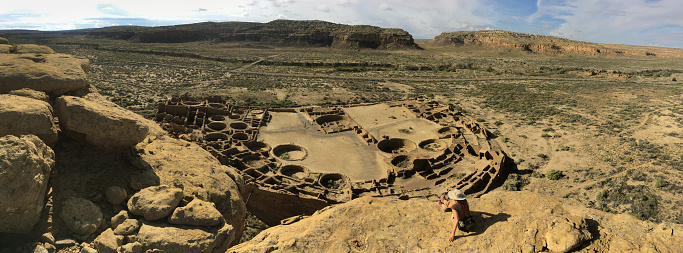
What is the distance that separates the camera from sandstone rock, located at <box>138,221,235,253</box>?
7.42 m

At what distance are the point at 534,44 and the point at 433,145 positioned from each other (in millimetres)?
127570

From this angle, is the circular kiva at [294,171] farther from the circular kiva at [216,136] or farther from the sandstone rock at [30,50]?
the sandstone rock at [30,50]

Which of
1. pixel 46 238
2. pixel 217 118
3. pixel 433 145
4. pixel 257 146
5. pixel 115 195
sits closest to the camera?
pixel 46 238

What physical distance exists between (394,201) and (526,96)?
48.8m

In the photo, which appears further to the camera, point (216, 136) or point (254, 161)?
point (216, 136)

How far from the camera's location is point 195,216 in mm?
8219

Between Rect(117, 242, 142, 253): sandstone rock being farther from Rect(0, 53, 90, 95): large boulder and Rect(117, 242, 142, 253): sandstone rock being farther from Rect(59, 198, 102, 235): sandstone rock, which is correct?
Rect(0, 53, 90, 95): large boulder

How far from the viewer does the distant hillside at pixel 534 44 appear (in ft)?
419

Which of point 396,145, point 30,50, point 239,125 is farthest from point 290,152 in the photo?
point 30,50

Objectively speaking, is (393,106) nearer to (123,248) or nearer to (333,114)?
(333,114)

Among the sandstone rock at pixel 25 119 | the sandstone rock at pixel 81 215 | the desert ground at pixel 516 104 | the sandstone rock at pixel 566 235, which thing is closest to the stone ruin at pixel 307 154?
the desert ground at pixel 516 104

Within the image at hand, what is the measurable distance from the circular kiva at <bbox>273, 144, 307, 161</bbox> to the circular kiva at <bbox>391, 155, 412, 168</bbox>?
24.1 ft

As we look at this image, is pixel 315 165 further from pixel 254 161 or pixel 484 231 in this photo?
pixel 484 231

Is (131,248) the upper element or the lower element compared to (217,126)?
upper
